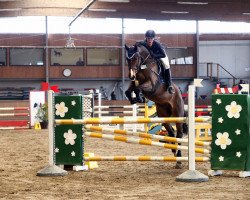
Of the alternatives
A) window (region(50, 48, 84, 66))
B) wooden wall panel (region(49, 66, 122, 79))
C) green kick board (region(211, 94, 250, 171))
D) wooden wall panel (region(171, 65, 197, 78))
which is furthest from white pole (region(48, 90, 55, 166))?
wooden wall panel (region(171, 65, 197, 78))

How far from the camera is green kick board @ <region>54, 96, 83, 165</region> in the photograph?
23.0ft

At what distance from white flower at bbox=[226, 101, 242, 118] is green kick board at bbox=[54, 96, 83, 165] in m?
1.75

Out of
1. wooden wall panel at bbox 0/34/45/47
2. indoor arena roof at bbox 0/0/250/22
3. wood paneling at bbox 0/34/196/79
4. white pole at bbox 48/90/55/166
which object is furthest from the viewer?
wood paneling at bbox 0/34/196/79

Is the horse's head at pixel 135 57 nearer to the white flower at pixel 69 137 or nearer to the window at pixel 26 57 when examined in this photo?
the white flower at pixel 69 137

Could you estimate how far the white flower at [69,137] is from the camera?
23.0ft

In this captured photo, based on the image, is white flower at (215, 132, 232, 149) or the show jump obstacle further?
white flower at (215, 132, 232, 149)

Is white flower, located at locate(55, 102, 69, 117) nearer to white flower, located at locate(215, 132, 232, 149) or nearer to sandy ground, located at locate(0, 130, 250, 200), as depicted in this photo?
sandy ground, located at locate(0, 130, 250, 200)

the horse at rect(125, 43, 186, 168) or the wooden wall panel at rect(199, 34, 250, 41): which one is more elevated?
the wooden wall panel at rect(199, 34, 250, 41)

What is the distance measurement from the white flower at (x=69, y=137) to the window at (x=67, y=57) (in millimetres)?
24669

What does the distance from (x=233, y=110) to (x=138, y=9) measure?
57.1ft

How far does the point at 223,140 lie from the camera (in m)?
6.41

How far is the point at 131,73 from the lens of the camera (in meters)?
7.78

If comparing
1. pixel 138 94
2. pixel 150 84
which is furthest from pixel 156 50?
pixel 138 94

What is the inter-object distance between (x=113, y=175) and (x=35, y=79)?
81.3 ft
